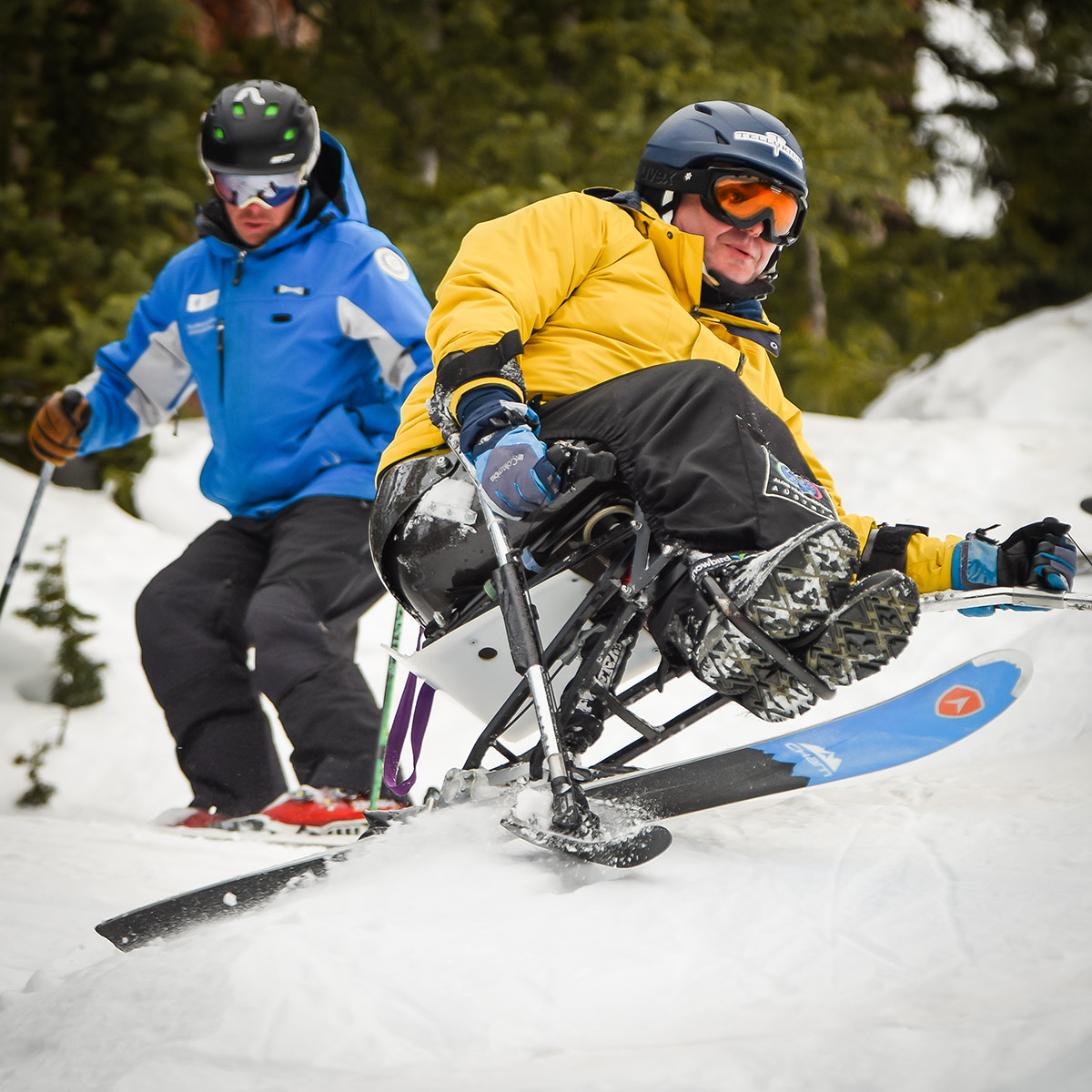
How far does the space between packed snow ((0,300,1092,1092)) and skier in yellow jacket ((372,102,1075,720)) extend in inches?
15.7

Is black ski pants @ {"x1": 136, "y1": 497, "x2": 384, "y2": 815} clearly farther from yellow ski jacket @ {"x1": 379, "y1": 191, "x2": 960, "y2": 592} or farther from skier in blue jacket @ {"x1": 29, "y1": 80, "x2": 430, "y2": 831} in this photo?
yellow ski jacket @ {"x1": 379, "y1": 191, "x2": 960, "y2": 592}

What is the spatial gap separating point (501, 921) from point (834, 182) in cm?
607

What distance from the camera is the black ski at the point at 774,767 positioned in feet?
6.67

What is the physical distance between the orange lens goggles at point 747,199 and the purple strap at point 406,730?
127cm

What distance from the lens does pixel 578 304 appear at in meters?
2.37

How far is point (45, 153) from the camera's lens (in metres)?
6.50

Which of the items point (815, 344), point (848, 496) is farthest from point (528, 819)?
point (815, 344)

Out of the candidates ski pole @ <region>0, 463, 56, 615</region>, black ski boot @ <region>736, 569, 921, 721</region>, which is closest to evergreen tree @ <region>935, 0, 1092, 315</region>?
ski pole @ <region>0, 463, 56, 615</region>

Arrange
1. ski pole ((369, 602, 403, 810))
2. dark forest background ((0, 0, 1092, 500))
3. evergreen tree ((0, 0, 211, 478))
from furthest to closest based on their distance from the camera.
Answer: dark forest background ((0, 0, 1092, 500)) < evergreen tree ((0, 0, 211, 478)) < ski pole ((369, 602, 403, 810))

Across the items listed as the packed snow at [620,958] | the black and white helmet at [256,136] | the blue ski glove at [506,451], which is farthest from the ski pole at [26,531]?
the blue ski glove at [506,451]

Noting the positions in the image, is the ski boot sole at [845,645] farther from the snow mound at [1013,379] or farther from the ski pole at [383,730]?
the snow mound at [1013,379]

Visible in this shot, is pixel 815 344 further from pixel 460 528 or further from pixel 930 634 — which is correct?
pixel 460 528

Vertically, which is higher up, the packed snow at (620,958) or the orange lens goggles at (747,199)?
the orange lens goggles at (747,199)

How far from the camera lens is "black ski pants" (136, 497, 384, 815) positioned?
10.4 feet
